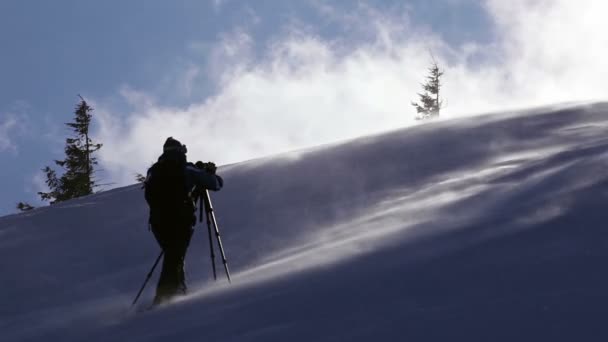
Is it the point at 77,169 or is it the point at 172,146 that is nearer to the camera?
the point at 172,146

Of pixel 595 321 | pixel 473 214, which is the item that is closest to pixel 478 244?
pixel 473 214

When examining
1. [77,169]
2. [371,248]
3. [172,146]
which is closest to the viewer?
[371,248]

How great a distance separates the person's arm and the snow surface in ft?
3.47

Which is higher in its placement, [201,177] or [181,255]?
[201,177]

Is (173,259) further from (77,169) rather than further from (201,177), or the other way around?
(77,169)

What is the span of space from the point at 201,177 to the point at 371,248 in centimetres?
208

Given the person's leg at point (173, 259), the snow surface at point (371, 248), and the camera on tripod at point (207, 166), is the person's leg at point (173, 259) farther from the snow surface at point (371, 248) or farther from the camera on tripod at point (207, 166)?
the camera on tripod at point (207, 166)

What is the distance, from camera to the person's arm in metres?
7.44

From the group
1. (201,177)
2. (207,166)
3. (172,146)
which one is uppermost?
(172,146)

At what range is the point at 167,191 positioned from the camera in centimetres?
728

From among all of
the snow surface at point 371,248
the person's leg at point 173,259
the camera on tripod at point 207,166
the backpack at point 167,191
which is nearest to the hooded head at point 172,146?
the backpack at point 167,191

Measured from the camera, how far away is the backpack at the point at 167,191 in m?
7.25

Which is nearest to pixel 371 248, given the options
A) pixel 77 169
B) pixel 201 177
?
pixel 201 177

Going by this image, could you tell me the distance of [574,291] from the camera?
4137 millimetres
